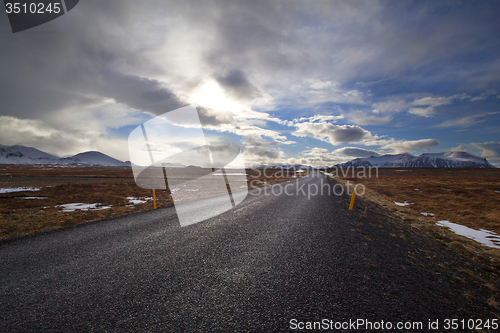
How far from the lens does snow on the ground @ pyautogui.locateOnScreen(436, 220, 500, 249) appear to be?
8023 mm

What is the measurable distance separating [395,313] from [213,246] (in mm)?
4270

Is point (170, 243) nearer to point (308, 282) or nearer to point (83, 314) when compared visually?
point (83, 314)

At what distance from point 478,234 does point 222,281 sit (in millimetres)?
12862

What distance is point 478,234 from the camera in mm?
9117

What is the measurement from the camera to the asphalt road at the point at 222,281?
2.86 meters

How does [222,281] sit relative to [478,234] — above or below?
above

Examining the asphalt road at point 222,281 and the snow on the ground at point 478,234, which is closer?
the asphalt road at point 222,281

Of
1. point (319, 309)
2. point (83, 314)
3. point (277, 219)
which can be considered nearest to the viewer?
point (83, 314)

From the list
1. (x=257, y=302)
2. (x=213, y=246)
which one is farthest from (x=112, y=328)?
(x=213, y=246)

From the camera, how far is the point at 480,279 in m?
4.72

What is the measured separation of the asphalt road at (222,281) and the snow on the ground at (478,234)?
309cm

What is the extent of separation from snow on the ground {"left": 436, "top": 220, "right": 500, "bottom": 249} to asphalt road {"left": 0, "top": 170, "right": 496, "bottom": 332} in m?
3.09

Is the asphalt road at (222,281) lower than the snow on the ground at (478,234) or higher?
higher

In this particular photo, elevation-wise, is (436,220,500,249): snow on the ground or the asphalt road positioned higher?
the asphalt road
